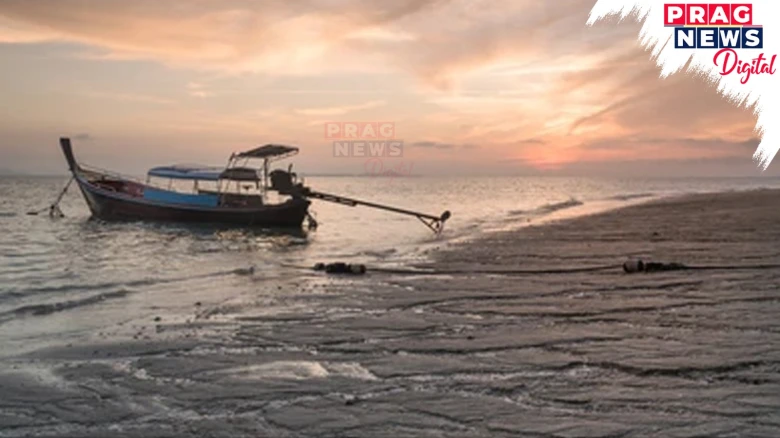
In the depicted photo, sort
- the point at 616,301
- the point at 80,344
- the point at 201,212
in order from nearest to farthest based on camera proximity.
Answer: the point at 80,344 → the point at 616,301 → the point at 201,212

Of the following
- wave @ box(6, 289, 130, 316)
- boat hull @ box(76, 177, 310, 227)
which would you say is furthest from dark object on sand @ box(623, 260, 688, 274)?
boat hull @ box(76, 177, 310, 227)

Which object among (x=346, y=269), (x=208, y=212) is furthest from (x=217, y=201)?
(x=346, y=269)

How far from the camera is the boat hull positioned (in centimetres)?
3472

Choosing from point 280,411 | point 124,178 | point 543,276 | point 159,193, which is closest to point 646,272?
point 543,276

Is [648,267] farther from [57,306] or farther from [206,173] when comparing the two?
[206,173]

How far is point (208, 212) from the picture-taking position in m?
35.5

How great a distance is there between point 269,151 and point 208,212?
Answer: 5629mm

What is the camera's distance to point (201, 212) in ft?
117

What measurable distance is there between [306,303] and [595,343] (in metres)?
5.63

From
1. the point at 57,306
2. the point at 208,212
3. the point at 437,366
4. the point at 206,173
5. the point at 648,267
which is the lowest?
the point at 57,306

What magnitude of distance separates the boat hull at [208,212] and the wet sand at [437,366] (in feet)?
70.9

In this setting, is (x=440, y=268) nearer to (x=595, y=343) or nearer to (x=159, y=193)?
(x=595, y=343)

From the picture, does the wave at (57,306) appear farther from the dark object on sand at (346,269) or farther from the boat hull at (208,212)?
the boat hull at (208,212)

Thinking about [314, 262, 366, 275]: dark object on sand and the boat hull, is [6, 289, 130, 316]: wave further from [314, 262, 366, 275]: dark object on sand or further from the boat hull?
the boat hull
